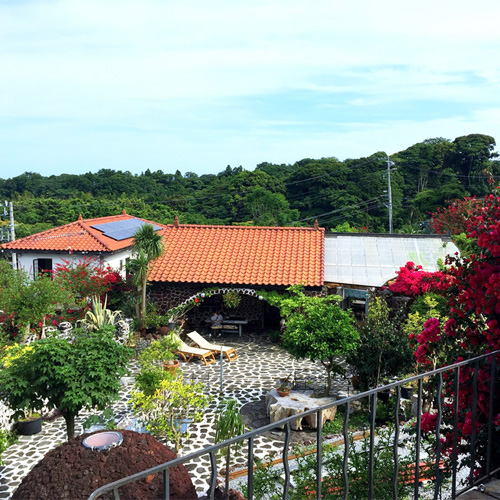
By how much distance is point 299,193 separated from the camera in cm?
4609

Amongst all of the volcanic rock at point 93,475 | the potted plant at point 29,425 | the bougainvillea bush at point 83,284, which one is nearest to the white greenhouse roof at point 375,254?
the bougainvillea bush at point 83,284

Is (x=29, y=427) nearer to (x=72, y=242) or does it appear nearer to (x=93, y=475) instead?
(x=93, y=475)

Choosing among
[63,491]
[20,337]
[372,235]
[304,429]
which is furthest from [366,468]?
[372,235]

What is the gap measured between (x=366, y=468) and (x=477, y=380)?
1904 mm

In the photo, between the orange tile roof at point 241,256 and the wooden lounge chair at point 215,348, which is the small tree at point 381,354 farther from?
the orange tile roof at point 241,256

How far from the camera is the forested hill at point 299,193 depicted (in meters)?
41.5

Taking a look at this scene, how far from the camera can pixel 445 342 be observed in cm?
466

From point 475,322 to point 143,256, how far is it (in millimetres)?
13441

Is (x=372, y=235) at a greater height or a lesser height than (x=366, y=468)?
greater

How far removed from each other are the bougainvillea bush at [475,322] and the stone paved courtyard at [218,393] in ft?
16.7

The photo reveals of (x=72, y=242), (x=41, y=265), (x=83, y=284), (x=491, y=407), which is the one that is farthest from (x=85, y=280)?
(x=491, y=407)

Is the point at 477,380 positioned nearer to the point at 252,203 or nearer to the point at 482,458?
the point at 482,458

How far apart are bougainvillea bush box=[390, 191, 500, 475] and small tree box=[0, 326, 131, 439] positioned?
535 cm

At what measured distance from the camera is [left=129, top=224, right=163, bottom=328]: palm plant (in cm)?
1666
